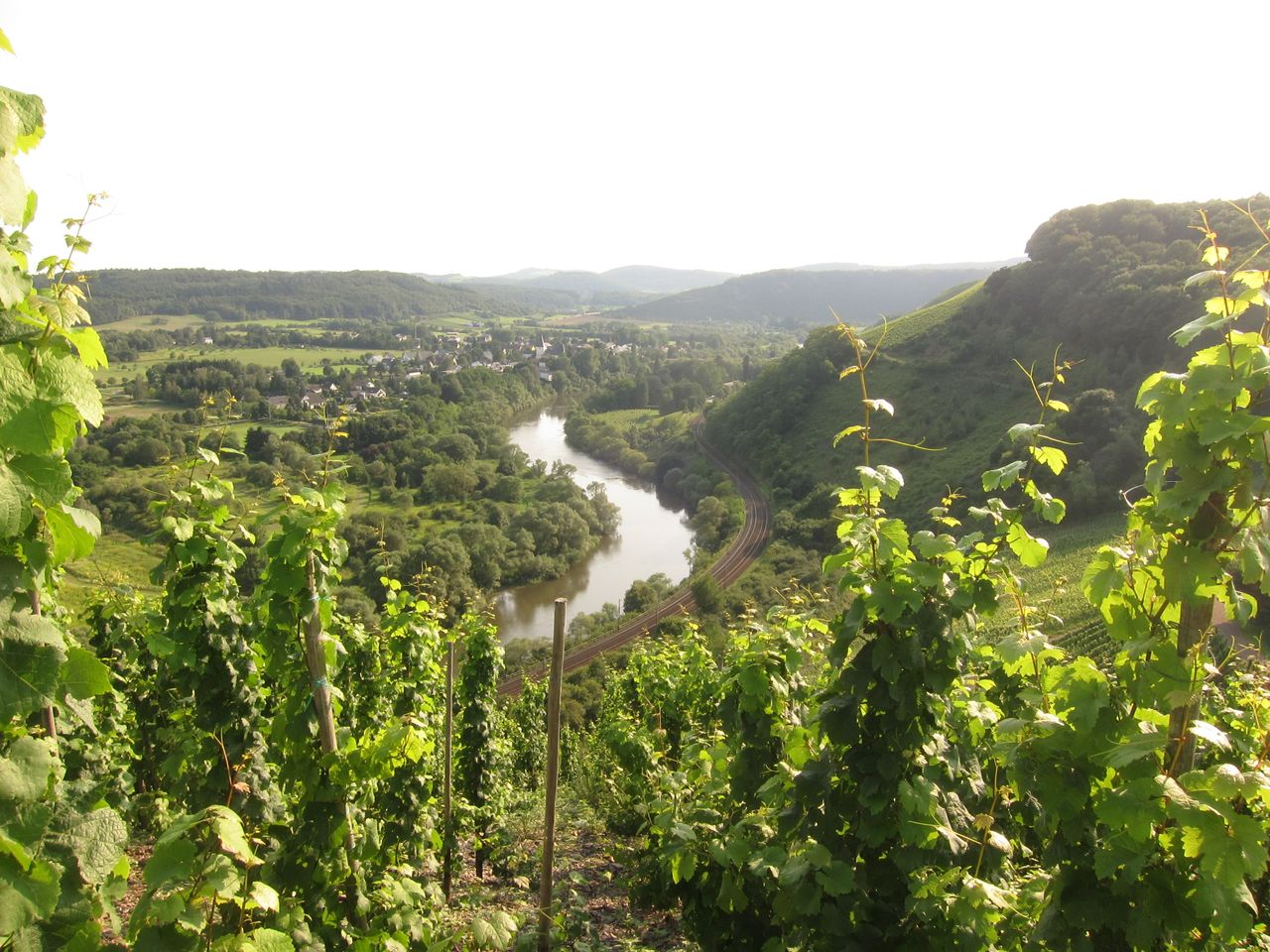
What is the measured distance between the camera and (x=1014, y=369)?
138ft

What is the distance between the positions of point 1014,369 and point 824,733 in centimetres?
4592

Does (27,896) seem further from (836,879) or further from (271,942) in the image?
(836,879)

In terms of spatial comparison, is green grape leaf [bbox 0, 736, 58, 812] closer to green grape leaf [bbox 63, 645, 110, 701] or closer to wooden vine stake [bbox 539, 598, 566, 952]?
green grape leaf [bbox 63, 645, 110, 701]

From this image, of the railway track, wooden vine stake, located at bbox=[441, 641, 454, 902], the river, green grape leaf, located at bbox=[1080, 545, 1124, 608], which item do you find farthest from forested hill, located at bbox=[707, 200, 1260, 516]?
green grape leaf, located at bbox=[1080, 545, 1124, 608]

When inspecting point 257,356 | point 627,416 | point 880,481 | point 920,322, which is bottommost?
point 627,416

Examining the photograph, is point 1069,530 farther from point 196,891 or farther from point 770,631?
point 196,891

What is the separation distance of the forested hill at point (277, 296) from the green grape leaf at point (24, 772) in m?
116

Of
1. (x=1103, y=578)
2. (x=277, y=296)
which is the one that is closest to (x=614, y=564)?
(x=1103, y=578)

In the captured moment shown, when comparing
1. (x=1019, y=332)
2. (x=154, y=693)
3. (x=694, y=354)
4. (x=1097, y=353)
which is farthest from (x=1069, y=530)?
(x=694, y=354)

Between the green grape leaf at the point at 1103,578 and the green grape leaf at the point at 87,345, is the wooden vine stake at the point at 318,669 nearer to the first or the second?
the green grape leaf at the point at 87,345

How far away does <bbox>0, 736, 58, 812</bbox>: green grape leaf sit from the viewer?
1.35 metres

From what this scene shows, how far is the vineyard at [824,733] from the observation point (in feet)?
4.97

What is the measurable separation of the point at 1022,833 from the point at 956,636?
7.13 feet

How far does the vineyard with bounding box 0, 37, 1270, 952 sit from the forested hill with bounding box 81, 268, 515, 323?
114 m
